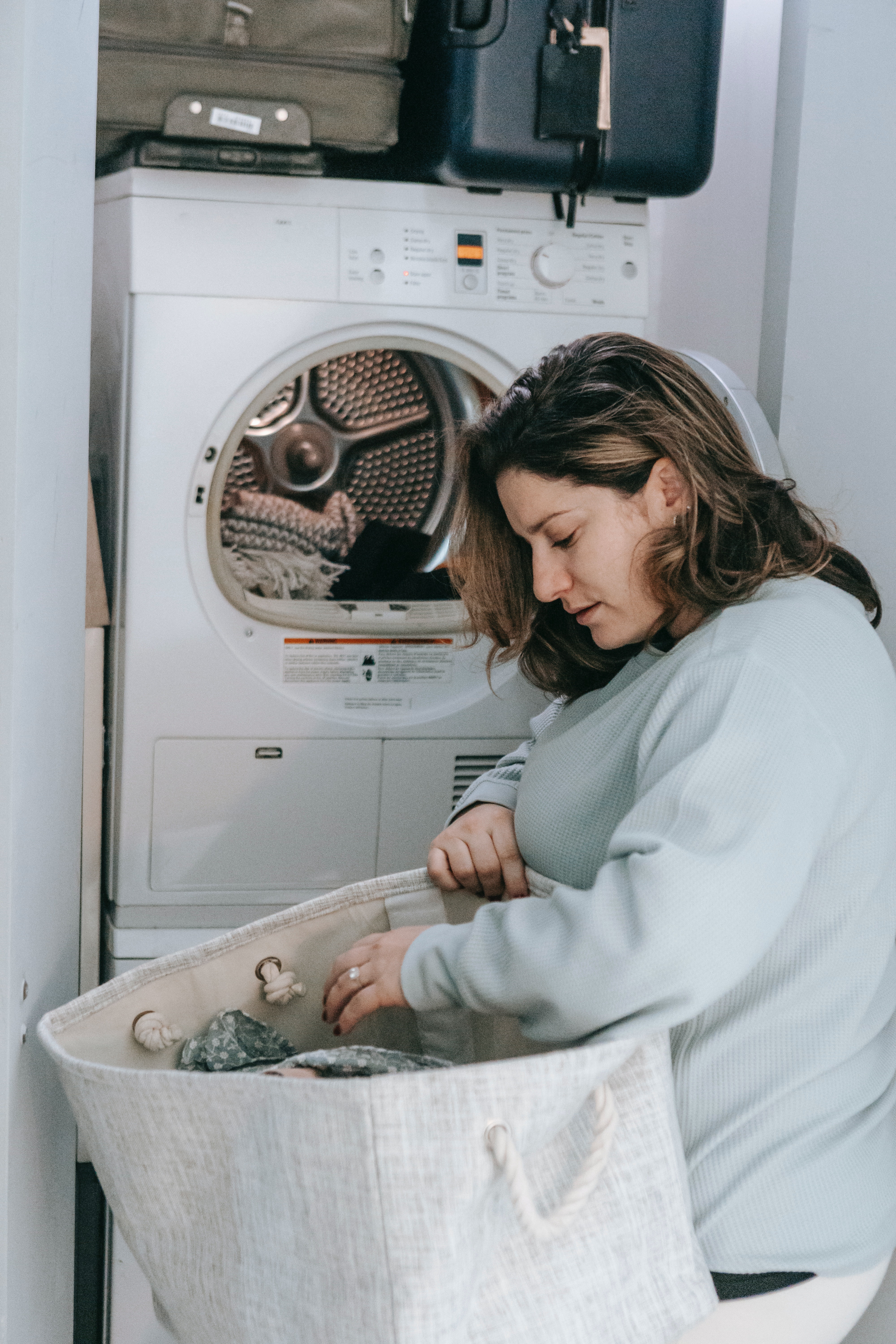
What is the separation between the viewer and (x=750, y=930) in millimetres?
792

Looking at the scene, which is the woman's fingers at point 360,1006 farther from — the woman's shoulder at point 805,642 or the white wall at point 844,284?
the white wall at point 844,284

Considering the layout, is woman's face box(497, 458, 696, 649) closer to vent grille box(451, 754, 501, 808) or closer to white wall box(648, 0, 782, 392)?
vent grille box(451, 754, 501, 808)

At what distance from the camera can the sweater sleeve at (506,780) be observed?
1.23 metres

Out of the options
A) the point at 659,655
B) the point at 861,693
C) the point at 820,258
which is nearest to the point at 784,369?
the point at 820,258

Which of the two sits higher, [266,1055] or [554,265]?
[554,265]

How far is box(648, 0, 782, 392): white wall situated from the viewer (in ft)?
7.13

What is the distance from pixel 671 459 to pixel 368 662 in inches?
39.4

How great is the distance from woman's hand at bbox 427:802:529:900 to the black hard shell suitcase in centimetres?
104

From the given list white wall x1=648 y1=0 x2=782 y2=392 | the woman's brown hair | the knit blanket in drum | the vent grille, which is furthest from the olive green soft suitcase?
the vent grille

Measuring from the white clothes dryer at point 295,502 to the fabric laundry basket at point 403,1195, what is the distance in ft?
3.06

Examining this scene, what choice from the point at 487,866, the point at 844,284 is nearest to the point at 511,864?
the point at 487,866

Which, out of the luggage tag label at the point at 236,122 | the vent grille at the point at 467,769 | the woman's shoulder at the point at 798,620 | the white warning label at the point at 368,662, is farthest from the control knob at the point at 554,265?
the woman's shoulder at the point at 798,620

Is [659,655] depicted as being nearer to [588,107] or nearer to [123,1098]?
[123,1098]

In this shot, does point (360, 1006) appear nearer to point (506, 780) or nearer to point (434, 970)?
point (434, 970)
